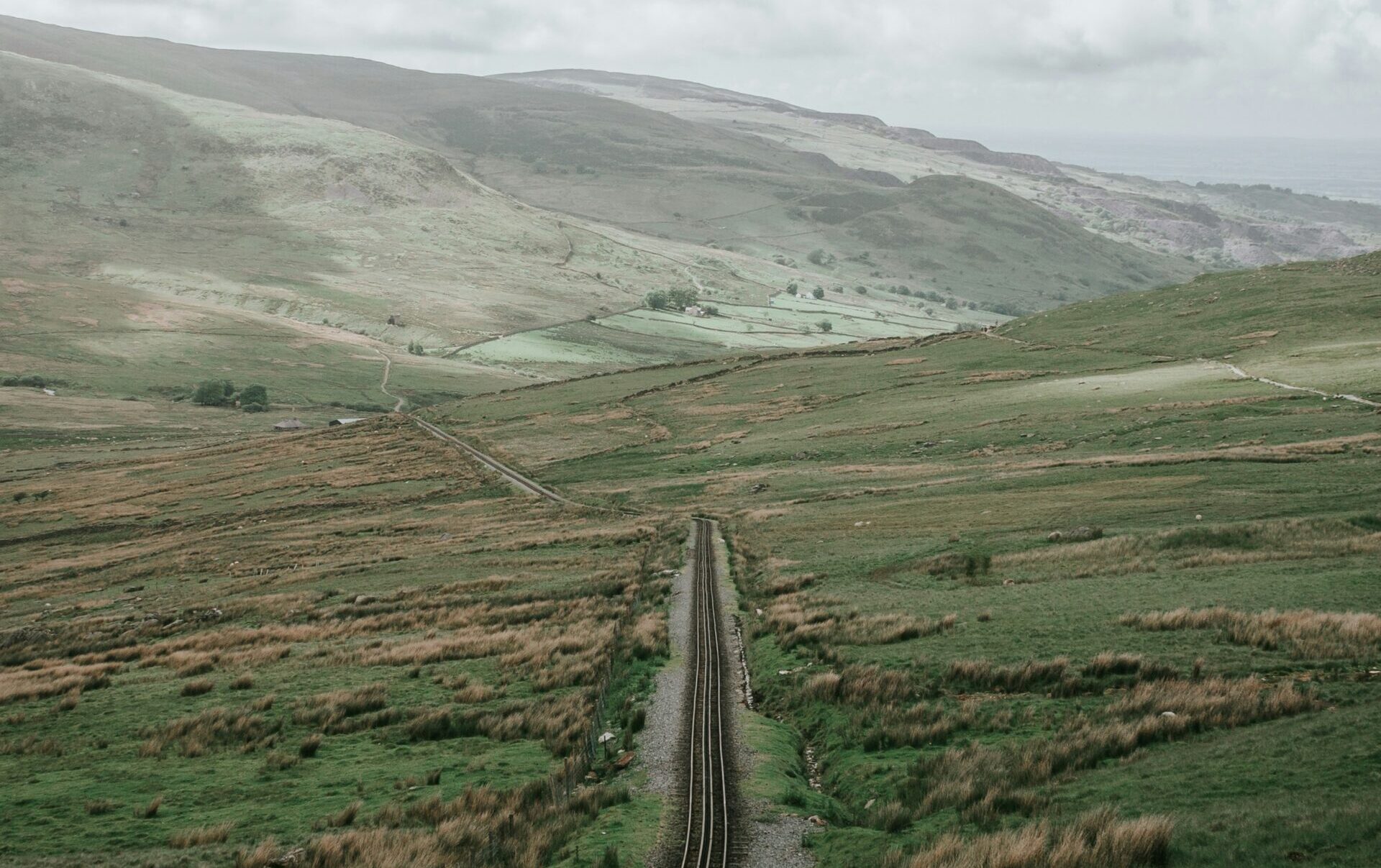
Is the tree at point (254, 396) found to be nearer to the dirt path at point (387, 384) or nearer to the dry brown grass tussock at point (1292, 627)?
the dirt path at point (387, 384)

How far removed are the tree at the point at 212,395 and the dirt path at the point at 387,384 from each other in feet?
80.6

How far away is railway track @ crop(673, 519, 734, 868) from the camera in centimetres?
1672

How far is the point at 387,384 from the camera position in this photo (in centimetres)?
17262

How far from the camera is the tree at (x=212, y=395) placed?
15738cm

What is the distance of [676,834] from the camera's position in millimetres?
17234

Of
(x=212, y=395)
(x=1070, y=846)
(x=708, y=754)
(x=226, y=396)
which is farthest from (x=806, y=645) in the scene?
(x=226, y=396)

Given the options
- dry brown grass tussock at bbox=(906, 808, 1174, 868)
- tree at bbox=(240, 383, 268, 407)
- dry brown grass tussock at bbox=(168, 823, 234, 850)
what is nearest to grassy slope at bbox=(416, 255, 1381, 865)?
dry brown grass tussock at bbox=(906, 808, 1174, 868)

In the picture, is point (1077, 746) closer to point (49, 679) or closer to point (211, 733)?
point (211, 733)

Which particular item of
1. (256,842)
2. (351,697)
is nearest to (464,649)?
(351,697)

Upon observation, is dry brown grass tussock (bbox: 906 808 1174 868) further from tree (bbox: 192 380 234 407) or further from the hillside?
tree (bbox: 192 380 234 407)

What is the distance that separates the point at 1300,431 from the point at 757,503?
29.9 m

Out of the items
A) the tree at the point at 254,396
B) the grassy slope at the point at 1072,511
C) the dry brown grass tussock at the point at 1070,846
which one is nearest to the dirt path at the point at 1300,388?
the grassy slope at the point at 1072,511

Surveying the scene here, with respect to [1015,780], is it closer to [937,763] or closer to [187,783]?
[937,763]

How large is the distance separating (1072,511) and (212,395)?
498 feet
